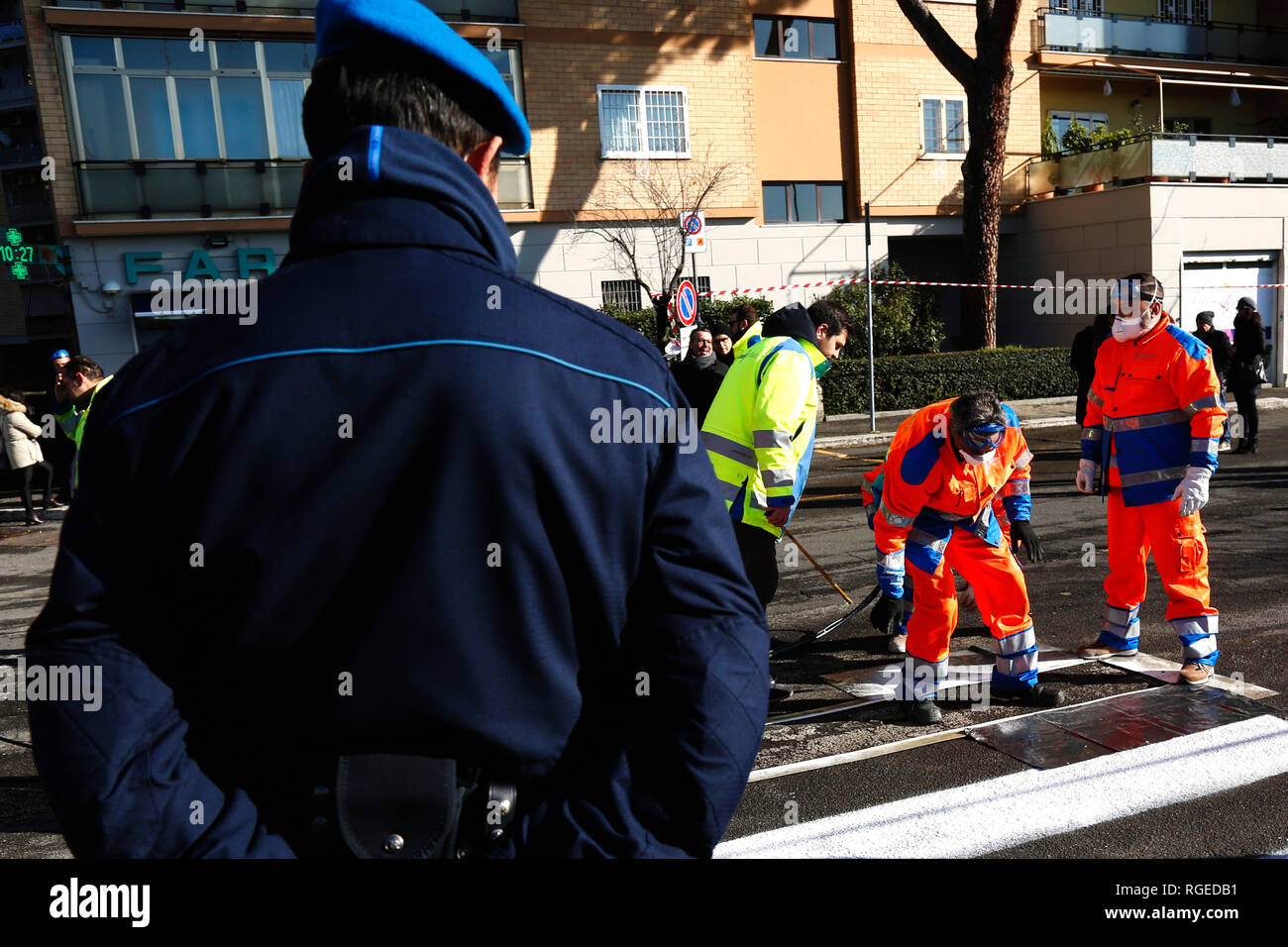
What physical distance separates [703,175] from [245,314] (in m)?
20.7

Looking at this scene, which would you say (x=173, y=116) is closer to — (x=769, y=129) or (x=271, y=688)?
(x=769, y=129)

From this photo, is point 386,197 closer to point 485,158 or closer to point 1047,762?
point 485,158

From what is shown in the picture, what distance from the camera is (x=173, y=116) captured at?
17578mm

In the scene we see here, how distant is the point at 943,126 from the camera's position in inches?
922

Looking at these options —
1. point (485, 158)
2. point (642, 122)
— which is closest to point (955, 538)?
point (485, 158)

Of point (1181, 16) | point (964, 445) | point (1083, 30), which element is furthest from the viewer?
point (1181, 16)

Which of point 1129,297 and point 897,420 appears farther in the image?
point 897,420

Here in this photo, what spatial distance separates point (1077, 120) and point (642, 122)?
12.2 m

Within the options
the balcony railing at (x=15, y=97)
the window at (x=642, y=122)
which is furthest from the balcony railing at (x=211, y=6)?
the balcony railing at (x=15, y=97)

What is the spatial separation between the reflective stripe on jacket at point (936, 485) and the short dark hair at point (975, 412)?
0.08 metres

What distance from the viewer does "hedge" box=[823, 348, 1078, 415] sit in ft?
59.7

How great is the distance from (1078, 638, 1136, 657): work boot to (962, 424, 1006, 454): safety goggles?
157cm
